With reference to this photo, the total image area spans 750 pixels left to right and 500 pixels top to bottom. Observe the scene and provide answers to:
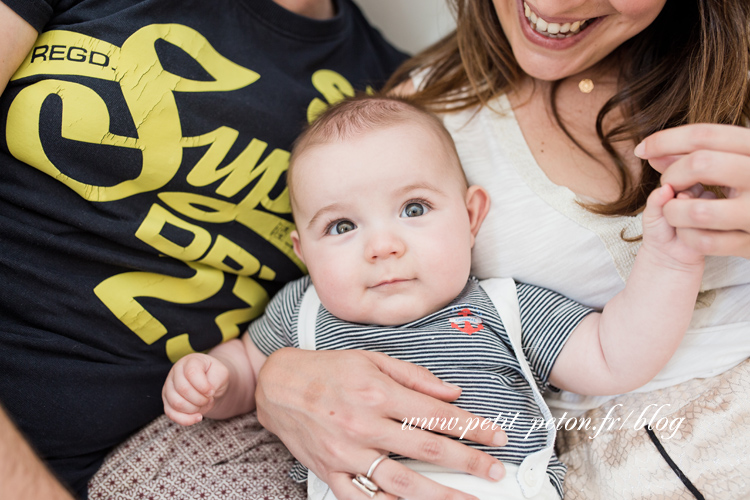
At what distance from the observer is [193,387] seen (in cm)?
97

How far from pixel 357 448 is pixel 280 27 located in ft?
3.16

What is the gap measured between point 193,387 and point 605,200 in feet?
2.84

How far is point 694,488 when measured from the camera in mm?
854

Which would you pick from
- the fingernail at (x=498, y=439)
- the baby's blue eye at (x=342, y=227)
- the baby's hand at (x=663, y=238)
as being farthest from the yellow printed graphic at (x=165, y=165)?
the baby's hand at (x=663, y=238)

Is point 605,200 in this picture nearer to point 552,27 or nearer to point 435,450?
point 552,27

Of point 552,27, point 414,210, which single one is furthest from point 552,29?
point 414,210

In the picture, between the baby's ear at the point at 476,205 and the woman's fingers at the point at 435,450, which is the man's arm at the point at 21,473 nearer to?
the woman's fingers at the point at 435,450

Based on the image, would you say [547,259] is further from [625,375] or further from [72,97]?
[72,97]

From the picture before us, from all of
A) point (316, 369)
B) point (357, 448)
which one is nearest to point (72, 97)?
point (316, 369)

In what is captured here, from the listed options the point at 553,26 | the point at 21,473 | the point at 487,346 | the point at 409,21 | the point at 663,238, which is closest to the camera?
the point at 21,473

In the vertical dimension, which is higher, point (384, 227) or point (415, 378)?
point (384, 227)

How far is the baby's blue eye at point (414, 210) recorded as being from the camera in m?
1.00

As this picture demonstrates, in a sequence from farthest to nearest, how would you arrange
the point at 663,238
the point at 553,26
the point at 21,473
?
the point at 553,26
the point at 663,238
the point at 21,473

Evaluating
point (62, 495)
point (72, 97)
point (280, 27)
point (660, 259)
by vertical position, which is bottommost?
point (62, 495)
